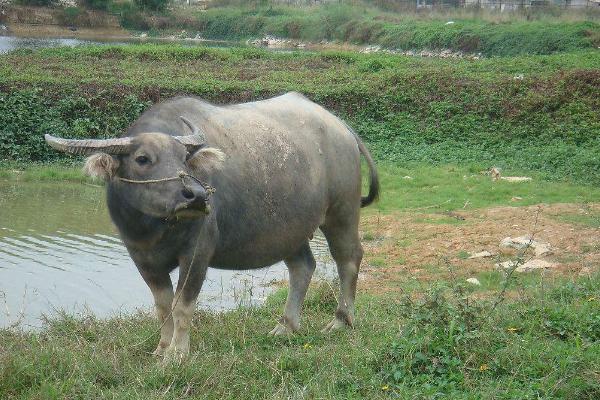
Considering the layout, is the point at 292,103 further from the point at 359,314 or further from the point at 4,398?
the point at 4,398

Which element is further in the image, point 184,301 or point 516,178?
point 516,178

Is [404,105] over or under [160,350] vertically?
under

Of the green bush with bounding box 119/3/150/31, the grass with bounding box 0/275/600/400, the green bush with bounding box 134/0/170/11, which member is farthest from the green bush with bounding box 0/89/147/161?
the green bush with bounding box 134/0/170/11

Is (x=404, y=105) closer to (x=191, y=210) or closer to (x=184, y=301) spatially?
(x=184, y=301)

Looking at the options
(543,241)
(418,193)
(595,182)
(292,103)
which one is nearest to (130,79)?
(418,193)

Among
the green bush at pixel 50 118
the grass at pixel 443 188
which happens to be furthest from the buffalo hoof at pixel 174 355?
the green bush at pixel 50 118

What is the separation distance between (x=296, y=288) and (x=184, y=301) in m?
1.12

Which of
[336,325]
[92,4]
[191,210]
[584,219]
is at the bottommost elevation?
[92,4]

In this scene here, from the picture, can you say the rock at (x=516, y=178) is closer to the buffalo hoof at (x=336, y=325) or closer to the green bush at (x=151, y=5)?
the buffalo hoof at (x=336, y=325)

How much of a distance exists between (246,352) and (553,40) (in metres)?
27.5

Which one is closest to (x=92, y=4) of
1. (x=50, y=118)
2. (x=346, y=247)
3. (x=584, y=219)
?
(x=50, y=118)

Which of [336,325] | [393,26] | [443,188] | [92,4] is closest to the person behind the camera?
[336,325]

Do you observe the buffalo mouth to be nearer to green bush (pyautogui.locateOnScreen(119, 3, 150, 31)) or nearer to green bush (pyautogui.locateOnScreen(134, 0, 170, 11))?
green bush (pyautogui.locateOnScreen(119, 3, 150, 31))

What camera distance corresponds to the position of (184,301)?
4598 mm
